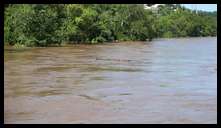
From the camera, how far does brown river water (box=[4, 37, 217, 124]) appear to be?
6891mm

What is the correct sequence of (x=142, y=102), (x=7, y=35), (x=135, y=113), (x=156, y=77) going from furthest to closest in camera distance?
(x=7, y=35), (x=156, y=77), (x=142, y=102), (x=135, y=113)

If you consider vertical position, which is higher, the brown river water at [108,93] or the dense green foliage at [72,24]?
the dense green foliage at [72,24]

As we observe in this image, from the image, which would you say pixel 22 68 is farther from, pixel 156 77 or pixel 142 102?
pixel 142 102

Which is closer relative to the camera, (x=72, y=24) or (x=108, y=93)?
(x=108, y=93)

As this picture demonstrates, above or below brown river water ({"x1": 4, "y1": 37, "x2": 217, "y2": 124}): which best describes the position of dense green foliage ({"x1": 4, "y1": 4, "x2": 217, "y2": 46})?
above

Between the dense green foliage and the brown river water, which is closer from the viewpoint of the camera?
the brown river water

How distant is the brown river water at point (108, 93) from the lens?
6.89m

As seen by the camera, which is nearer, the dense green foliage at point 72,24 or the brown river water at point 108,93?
the brown river water at point 108,93

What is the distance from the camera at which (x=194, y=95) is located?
9055 mm

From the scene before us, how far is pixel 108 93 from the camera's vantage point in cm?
923

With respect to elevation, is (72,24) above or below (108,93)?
above

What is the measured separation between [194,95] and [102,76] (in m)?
3.57
